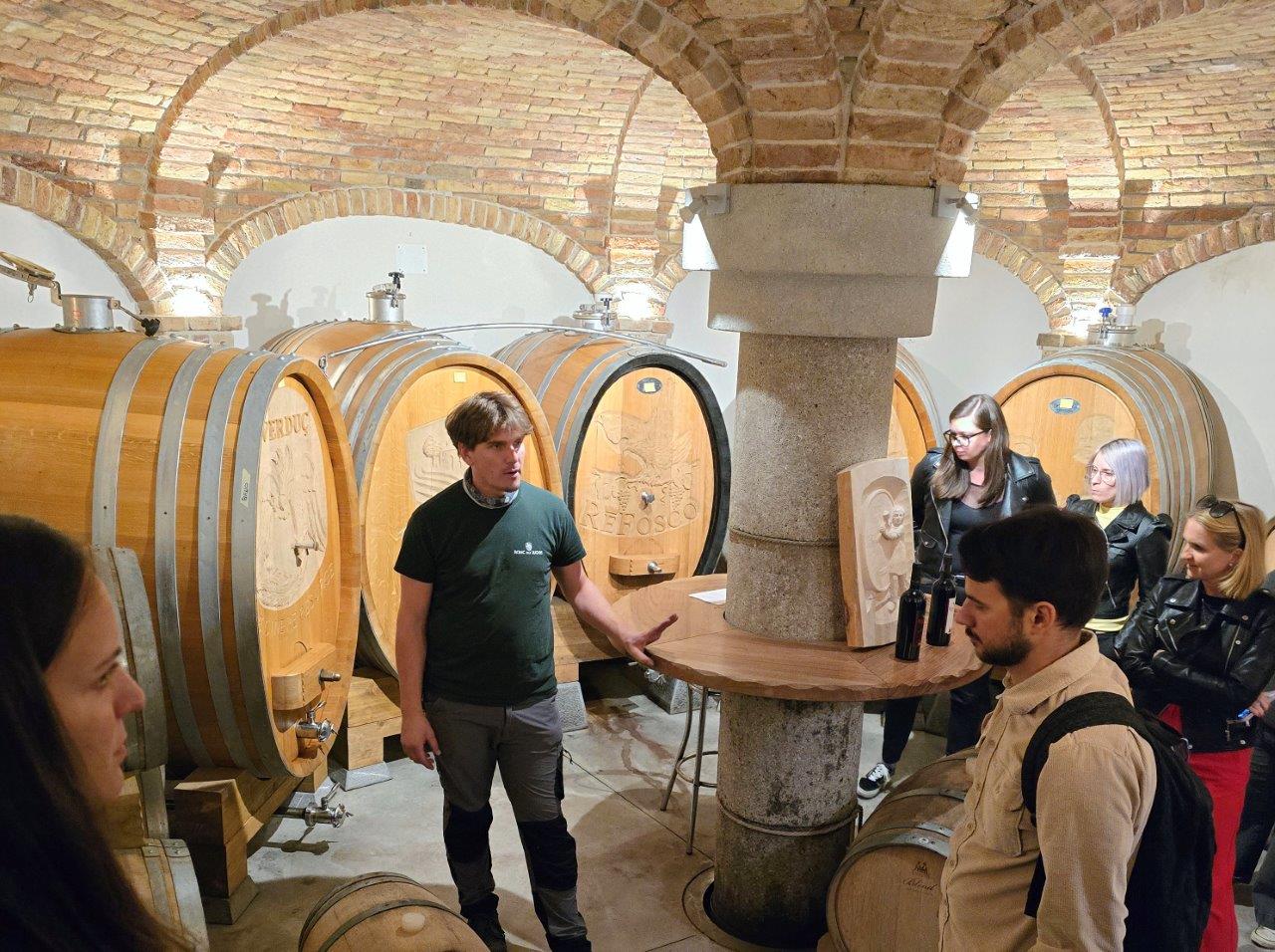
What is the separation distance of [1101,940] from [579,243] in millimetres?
6803

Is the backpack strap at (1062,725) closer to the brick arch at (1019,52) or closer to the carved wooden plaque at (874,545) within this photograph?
the carved wooden plaque at (874,545)

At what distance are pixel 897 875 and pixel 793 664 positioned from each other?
61 centimetres

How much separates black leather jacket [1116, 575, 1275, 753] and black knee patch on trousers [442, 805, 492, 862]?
209cm

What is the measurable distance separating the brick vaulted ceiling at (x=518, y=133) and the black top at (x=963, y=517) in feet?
5.03

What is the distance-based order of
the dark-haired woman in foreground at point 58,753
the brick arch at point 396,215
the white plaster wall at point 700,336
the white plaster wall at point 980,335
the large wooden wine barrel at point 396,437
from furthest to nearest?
the white plaster wall at point 700,336 → the white plaster wall at point 980,335 → the brick arch at point 396,215 → the large wooden wine barrel at point 396,437 → the dark-haired woman in foreground at point 58,753

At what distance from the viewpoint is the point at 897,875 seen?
266 cm

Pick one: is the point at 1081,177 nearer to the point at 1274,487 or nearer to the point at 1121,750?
the point at 1274,487

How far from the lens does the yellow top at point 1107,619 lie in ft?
13.4

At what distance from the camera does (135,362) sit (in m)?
2.84

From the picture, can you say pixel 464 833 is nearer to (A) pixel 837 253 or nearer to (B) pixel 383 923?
(B) pixel 383 923

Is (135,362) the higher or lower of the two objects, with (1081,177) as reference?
lower

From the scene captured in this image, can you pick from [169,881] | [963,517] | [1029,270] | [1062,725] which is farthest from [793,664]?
[1029,270]

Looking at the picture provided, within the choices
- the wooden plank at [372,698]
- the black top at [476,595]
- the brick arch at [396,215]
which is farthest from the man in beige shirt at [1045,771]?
the brick arch at [396,215]

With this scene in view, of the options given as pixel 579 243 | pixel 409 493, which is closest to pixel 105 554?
pixel 409 493
